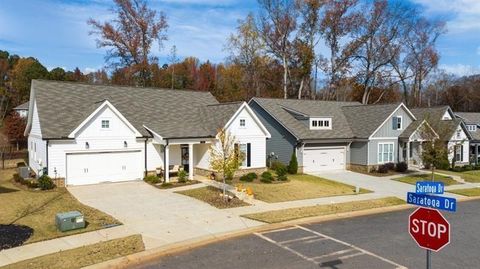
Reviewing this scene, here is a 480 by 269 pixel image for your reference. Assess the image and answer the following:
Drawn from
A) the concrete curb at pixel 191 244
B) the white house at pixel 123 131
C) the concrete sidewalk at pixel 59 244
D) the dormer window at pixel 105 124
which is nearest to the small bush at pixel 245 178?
the white house at pixel 123 131

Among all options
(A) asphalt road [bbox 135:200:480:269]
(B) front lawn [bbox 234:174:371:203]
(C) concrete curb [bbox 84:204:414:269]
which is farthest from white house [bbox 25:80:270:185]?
(A) asphalt road [bbox 135:200:480:269]

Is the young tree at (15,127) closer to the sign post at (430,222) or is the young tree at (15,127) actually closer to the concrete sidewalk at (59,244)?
the concrete sidewalk at (59,244)

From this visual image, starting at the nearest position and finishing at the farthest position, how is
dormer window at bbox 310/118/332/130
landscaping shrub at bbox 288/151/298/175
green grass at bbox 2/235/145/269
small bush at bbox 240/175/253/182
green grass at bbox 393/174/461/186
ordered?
green grass at bbox 2/235/145/269, small bush at bbox 240/175/253/182, green grass at bbox 393/174/461/186, landscaping shrub at bbox 288/151/298/175, dormer window at bbox 310/118/332/130

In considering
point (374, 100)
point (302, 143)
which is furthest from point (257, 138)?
point (374, 100)

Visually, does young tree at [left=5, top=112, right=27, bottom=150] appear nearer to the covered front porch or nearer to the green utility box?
the covered front porch

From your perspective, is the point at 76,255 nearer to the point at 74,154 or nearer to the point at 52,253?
the point at 52,253

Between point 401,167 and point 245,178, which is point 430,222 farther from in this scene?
point 401,167
